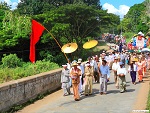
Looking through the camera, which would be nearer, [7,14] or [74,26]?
[7,14]

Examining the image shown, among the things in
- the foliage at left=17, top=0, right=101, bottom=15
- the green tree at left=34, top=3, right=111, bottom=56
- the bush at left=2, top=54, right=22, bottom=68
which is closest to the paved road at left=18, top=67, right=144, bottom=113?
the bush at left=2, top=54, right=22, bottom=68

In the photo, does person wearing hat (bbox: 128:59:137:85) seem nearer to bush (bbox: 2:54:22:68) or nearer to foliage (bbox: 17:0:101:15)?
bush (bbox: 2:54:22:68)

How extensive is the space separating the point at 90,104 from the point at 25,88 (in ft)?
8.50

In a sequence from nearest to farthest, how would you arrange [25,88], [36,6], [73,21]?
[25,88], [73,21], [36,6]

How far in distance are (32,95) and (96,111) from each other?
11.3 feet

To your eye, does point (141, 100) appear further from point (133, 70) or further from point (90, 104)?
point (133, 70)

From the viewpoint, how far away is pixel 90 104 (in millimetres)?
11844

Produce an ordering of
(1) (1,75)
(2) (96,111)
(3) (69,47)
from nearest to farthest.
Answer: (2) (96,111) < (1) (1,75) < (3) (69,47)

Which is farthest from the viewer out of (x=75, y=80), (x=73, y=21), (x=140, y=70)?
(x=73, y=21)

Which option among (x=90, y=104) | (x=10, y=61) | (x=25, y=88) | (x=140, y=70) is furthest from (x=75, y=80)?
(x=10, y=61)

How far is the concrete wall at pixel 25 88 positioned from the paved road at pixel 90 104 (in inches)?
17.1

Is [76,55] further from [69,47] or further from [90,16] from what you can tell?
[69,47]

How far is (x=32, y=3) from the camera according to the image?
155 ft

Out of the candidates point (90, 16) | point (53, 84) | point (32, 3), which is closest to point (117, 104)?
point (53, 84)
